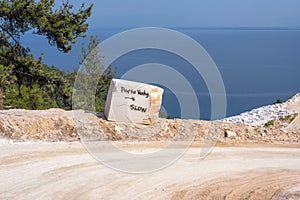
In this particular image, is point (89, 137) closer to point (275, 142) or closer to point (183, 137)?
point (183, 137)

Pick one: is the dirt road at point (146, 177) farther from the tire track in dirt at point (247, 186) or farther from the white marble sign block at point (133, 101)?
the white marble sign block at point (133, 101)

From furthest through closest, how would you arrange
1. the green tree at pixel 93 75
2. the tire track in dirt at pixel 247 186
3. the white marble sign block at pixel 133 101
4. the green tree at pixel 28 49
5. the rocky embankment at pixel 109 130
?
the green tree at pixel 93 75 < the green tree at pixel 28 49 < the white marble sign block at pixel 133 101 < the rocky embankment at pixel 109 130 < the tire track in dirt at pixel 247 186

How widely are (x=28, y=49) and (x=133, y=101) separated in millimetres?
9823

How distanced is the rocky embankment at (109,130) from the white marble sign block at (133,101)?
0.26 meters

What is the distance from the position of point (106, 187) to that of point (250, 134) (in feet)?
18.6

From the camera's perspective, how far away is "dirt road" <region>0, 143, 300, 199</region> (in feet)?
26.4

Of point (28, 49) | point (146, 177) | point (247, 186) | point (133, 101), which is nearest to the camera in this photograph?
point (247, 186)

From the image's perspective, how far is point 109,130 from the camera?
11734mm

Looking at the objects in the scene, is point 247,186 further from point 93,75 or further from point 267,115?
point 267,115

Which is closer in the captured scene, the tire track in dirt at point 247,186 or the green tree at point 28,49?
the tire track in dirt at point 247,186

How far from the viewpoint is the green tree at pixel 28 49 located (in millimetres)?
17453

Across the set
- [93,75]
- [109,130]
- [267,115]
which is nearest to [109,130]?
[109,130]

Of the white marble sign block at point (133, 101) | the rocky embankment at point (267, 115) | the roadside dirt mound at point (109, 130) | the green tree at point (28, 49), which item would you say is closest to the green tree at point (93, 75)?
the green tree at point (28, 49)

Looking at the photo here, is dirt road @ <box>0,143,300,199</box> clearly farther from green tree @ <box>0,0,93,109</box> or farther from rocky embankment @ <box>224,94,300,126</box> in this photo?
rocky embankment @ <box>224,94,300,126</box>
